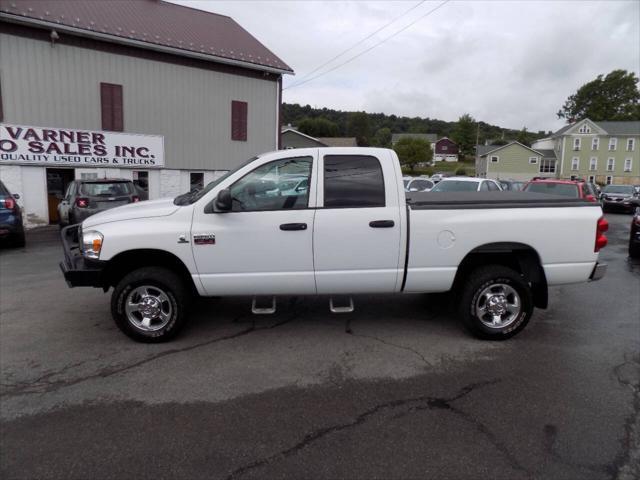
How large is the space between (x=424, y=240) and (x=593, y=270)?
1.88m

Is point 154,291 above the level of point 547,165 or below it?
below

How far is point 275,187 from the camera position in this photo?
4.52m

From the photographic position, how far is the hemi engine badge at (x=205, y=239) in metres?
4.36

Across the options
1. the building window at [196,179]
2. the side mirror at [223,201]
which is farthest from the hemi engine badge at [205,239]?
the building window at [196,179]

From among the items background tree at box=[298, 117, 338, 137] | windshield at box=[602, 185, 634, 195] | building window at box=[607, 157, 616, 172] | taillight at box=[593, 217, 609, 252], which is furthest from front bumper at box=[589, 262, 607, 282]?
background tree at box=[298, 117, 338, 137]

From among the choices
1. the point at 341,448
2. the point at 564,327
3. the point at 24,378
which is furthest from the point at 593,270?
the point at 24,378

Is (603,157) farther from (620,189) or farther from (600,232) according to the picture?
(600,232)

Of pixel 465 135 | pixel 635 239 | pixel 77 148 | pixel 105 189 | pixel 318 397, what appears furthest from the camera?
pixel 465 135

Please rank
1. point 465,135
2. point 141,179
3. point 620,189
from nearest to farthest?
point 141,179, point 620,189, point 465,135

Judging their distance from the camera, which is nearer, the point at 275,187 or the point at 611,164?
the point at 275,187

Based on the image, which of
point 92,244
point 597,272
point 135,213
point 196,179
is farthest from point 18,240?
point 597,272

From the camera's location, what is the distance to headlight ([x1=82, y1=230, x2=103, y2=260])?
171 inches

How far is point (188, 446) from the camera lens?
2941 millimetres

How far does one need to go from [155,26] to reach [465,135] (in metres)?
103
